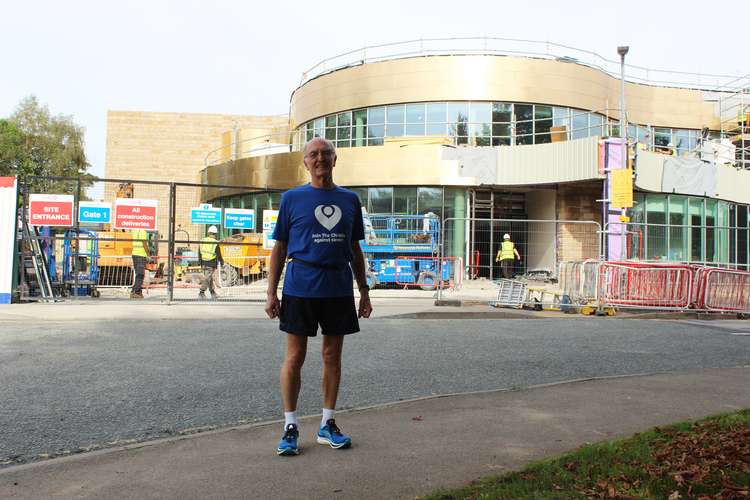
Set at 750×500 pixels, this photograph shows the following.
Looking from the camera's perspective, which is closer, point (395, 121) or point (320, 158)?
point (320, 158)

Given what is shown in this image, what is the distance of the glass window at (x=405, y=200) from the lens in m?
29.5

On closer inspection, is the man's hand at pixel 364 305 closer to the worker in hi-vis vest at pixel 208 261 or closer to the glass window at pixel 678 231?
the worker in hi-vis vest at pixel 208 261

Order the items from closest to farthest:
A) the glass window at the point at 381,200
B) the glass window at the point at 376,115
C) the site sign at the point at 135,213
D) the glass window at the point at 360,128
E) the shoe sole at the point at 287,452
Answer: the shoe sole at the point at 287,452
the site sign at the point at 135,213
the glass window at the point at 381,200
the glass window at the point at 376,115
the glass window at the point at 360,128

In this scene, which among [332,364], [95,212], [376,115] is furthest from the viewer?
[376,115]

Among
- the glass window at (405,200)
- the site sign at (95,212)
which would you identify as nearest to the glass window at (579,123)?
the glass window at (405,200)

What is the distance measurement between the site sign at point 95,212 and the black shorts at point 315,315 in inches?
506

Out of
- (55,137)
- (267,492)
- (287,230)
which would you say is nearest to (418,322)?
(287,230)

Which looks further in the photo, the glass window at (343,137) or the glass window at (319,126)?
the glass window at (319,126)

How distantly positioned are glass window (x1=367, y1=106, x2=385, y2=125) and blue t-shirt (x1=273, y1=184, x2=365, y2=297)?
2769 centimetres

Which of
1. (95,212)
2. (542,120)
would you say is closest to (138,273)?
(95,212)

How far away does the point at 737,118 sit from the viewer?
113ft

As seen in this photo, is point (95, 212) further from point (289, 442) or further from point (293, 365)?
point (289, 442)

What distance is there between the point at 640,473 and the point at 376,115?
29.1 metres

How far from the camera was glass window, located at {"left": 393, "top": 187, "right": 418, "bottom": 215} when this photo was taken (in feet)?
96.8
